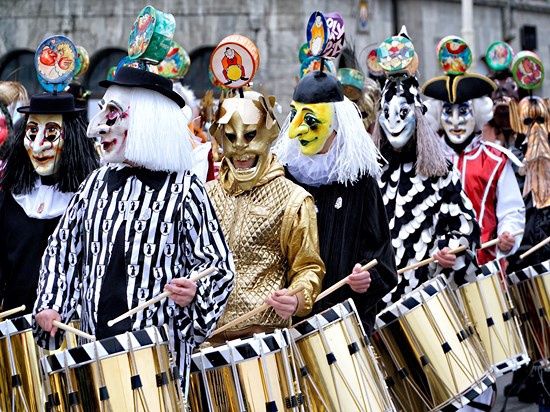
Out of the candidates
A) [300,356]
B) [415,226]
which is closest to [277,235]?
[300,356]

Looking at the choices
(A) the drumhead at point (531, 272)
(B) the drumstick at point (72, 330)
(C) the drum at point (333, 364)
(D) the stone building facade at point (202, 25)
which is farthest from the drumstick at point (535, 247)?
(D) the stone building facade at point (202, 25)

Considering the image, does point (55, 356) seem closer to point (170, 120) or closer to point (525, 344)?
point (170, 120)

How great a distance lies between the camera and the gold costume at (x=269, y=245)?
18.5 feet

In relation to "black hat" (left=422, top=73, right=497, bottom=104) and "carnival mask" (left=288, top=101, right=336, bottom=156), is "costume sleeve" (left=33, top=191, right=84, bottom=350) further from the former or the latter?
"black hat" (left=422, top=73, right=497, bottom=104)

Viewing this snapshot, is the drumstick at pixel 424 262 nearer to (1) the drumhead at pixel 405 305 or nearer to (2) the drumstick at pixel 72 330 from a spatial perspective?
(1) the drumhead at pixel 405 305

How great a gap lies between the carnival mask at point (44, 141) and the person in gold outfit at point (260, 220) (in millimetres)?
1082

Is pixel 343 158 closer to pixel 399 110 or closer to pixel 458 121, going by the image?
pixel 399 110

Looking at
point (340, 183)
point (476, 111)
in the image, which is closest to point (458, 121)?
point (476, 111)

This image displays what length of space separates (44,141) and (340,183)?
4.89 feet

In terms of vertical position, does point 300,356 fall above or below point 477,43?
below

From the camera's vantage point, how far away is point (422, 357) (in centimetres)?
652

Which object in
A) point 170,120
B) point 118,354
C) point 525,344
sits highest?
point 170,120

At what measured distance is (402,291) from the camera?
23.8ft

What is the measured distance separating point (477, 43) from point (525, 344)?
648 inches
